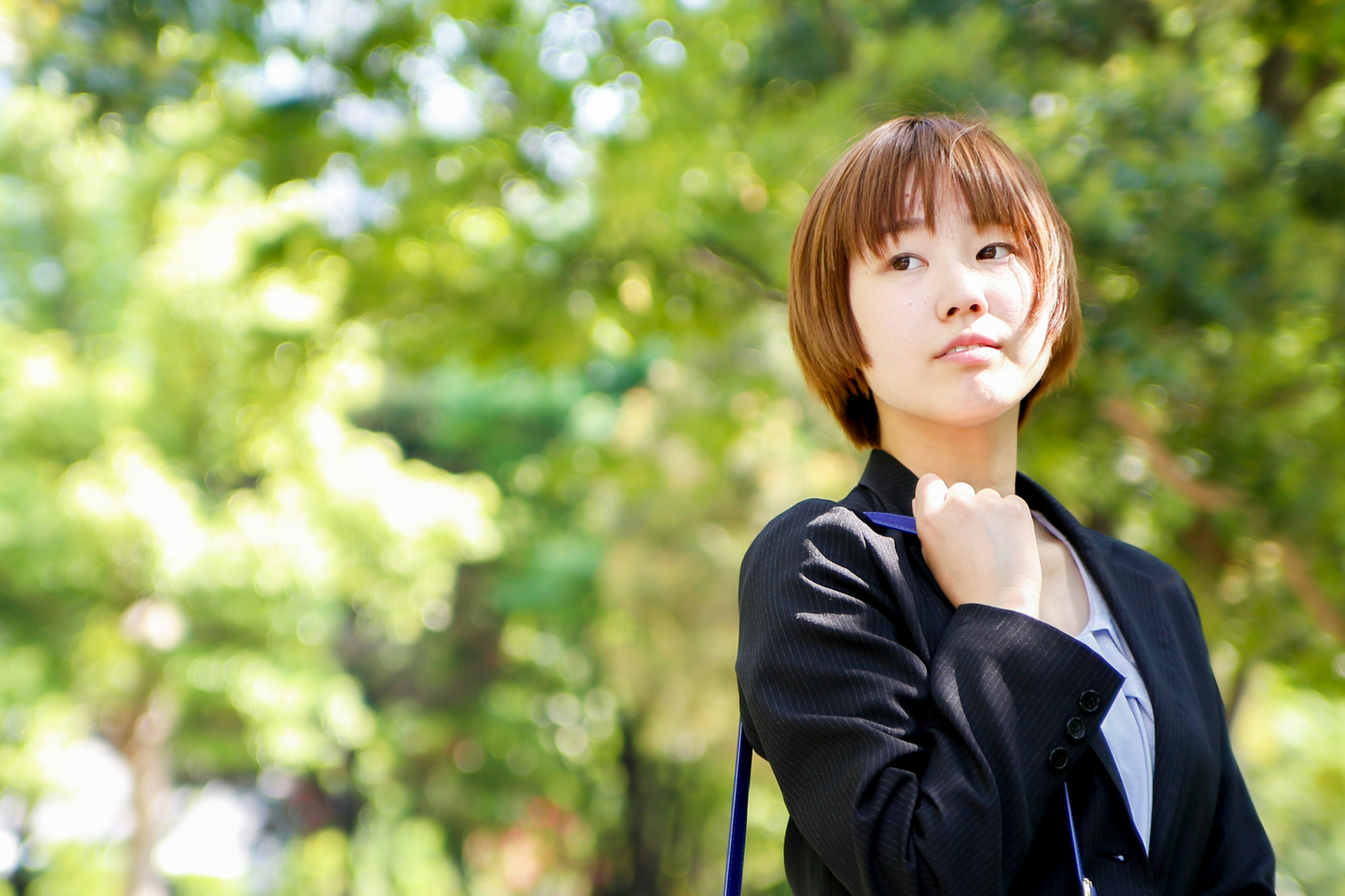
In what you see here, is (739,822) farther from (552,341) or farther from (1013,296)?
(552,341)

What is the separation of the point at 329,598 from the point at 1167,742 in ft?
37.9

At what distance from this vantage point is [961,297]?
1.04m

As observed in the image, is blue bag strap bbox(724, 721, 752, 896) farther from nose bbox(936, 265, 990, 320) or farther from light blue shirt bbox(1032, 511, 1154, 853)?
nose bbox(936, 265, 990, 320)

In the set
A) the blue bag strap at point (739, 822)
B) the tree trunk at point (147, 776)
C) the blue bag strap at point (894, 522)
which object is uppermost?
the blue bag strap at point (894, 522)

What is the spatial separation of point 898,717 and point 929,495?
0.69ft

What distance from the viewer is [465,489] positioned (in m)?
12.9

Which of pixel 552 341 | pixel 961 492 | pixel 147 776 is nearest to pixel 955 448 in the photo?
pixel 961 492

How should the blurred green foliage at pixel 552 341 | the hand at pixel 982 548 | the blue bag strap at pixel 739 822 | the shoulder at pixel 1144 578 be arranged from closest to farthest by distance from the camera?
1. the hand at pixel 982 548
2. the blue bag strap at pixel 739 822
3. the shoulder at pixel 1144 578
4. the blurred green foliage at pixel 552 341

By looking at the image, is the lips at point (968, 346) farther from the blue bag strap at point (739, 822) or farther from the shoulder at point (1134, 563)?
the blue bag strap at point (739, 822)

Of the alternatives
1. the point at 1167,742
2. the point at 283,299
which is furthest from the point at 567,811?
the point at 1167,742

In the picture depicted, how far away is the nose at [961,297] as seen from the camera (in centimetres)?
104

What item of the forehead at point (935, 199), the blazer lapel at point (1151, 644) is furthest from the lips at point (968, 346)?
the blazer lapel at point (1151, 644)

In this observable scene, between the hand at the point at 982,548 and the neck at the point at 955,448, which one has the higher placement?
the neck at the point at 955,448

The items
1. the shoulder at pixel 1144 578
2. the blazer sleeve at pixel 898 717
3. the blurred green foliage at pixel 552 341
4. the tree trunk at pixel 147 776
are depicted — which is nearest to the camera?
the blazer sleeve at pixel 898 717
